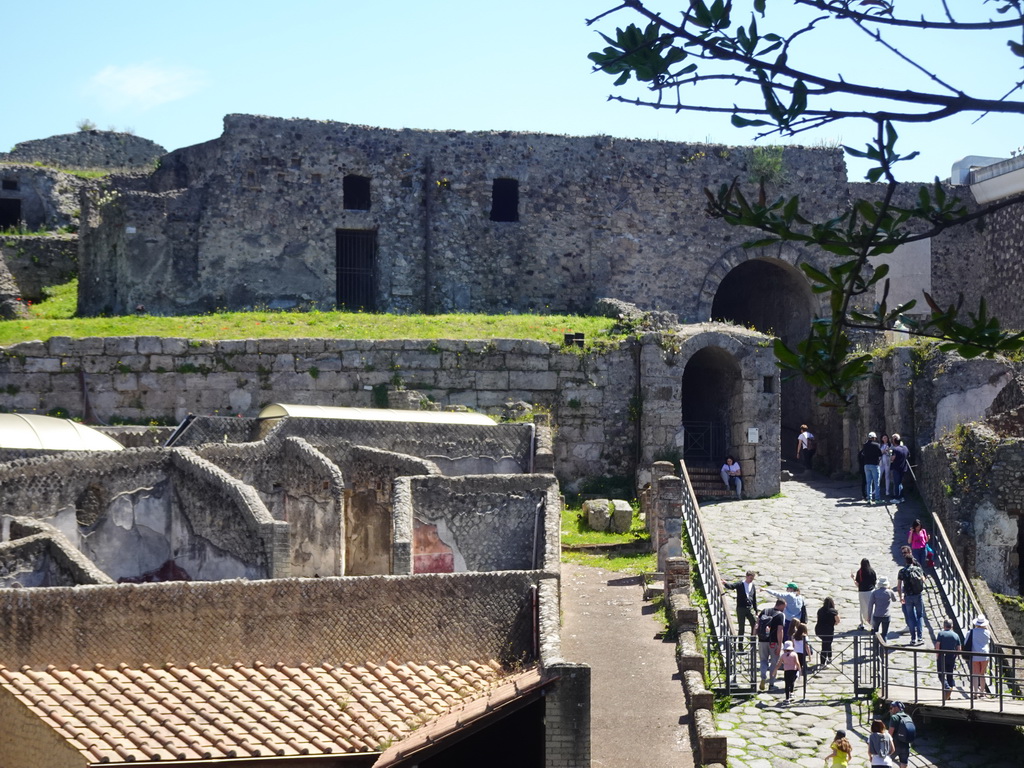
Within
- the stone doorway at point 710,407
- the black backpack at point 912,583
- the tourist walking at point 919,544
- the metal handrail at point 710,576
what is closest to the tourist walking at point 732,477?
the stone doorway at point 710,407

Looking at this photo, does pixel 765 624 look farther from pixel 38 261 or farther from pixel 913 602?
pixel 38 261

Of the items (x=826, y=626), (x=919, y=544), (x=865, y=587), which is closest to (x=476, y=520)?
(x=826, y=626)

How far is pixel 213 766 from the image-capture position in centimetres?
1188

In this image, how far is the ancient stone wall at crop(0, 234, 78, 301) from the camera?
102ft

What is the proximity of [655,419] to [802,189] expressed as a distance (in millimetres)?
7482

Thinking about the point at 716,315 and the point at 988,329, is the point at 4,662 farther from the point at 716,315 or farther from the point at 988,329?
the point at 716,315

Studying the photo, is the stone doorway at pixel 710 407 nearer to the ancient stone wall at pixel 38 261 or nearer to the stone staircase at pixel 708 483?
the stone staircase at pixel 708 483

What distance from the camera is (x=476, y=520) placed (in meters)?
17.0

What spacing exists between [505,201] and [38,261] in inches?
383

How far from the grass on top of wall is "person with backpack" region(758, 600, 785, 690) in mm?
9596

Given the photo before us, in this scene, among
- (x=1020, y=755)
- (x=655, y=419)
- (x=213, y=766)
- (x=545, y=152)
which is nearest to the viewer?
(x=213, y=766)

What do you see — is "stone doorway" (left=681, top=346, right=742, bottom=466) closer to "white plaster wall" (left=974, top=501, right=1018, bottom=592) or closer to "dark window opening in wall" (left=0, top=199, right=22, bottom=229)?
"white plaster wall" (left=974, top=501, right=1018, bottom=592)

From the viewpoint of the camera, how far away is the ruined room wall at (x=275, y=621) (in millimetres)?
12688

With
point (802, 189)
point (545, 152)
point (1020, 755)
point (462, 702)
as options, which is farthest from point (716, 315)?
point (462, 702)
